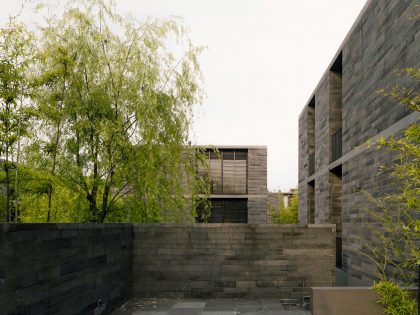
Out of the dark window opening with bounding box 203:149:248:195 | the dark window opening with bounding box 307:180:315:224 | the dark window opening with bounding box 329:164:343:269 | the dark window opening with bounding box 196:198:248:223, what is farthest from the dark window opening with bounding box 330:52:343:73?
the dark window opening with bounding box 196:198:248:223

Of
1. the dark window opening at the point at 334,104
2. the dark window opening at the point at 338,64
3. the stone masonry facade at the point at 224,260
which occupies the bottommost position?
the stone masonry facade at the point at 224,260

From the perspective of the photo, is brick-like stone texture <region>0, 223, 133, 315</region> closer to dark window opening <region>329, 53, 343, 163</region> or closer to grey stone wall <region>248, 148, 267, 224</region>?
dark window opening <region>329, 53, 343, 163</region>

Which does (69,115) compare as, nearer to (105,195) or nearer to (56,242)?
(105,195)

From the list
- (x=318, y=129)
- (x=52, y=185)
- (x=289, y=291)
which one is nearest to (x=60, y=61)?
(x=52, y=185)

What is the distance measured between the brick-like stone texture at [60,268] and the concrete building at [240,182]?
47.2ft

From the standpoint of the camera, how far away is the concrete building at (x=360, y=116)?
7801 mm

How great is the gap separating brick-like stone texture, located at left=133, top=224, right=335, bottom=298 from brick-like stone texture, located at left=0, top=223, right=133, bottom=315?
0.84 meters

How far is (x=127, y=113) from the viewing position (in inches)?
388

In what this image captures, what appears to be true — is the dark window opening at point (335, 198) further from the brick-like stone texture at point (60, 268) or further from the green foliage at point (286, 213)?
the green foliage at point (286, 213)

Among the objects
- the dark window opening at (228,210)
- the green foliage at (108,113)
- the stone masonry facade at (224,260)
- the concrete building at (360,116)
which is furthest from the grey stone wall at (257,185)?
the stone masonry facade at (224,260)

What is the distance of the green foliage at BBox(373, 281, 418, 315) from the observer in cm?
511

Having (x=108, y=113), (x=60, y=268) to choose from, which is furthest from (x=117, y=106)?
(x=60, y=268)

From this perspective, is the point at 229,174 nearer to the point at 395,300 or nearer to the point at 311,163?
the point at 311,163

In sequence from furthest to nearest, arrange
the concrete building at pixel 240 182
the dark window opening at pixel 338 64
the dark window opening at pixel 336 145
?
the concrete building at pixel 240 182, the dark window opening at pixel 336 145, the dark window opening at pixel 338 64
